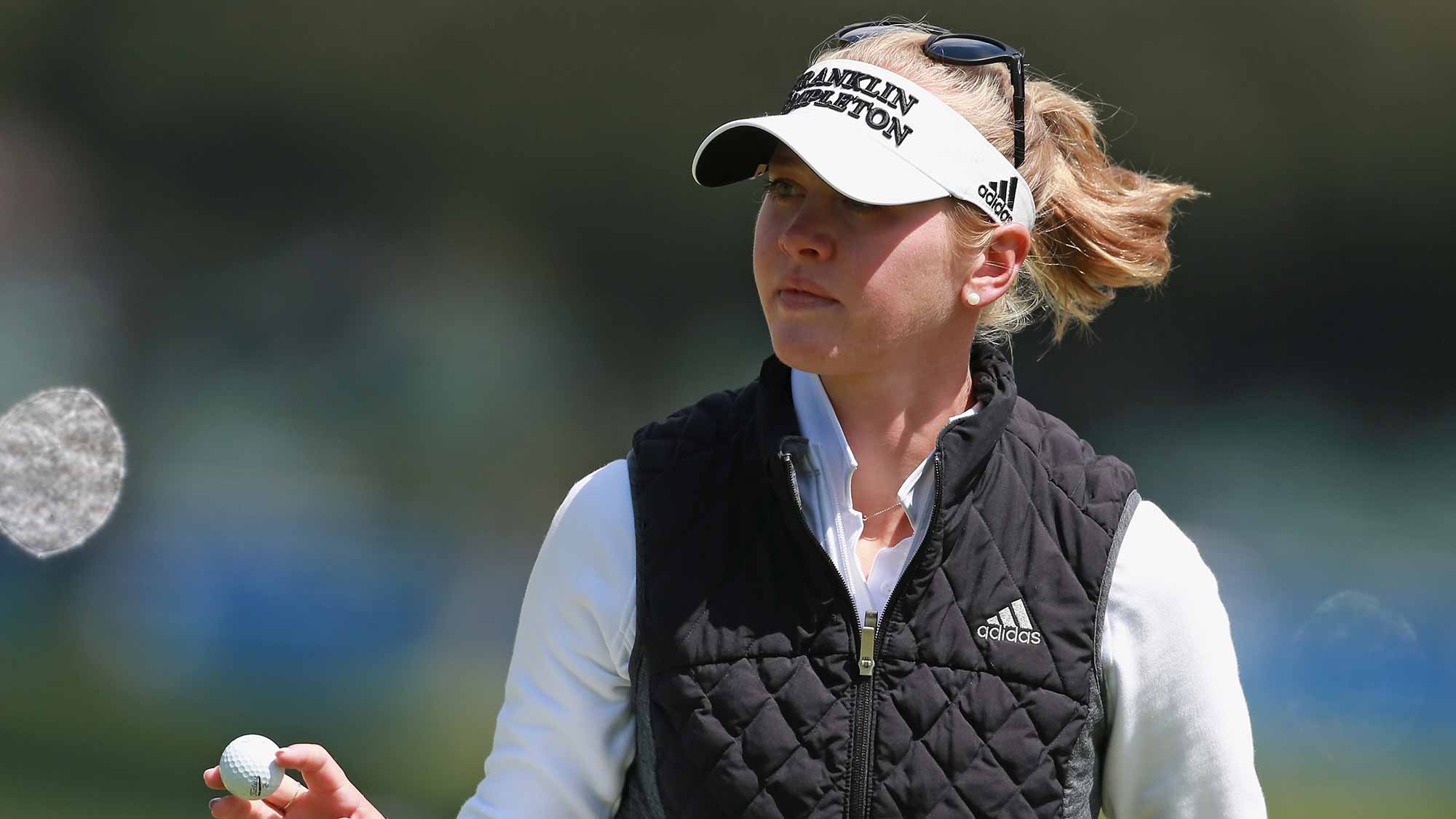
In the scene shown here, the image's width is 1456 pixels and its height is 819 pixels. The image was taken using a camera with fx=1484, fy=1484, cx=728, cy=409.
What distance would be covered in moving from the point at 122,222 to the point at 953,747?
2.63 meters

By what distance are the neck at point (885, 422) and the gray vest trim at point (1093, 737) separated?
20 centimetres

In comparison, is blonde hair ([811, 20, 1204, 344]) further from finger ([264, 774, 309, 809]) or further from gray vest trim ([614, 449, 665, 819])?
finger ([264, 774, 309, 809])

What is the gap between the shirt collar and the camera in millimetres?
1367

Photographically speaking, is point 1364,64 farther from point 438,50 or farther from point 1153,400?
point 438,50

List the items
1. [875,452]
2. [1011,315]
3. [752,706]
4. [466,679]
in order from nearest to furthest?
[752,706] < [875,452] < [1011,315] < [466,679]

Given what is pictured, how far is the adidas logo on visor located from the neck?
0.16 m

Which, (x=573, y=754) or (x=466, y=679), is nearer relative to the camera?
(x=573, y=754)

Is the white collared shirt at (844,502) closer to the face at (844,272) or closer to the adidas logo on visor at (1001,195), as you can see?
the face at (844,272)

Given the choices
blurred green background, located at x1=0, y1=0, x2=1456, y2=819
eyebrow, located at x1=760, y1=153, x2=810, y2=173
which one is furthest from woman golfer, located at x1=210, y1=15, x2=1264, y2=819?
blurred green background, located at x1=0, y1=0, x2=1456, y2=819

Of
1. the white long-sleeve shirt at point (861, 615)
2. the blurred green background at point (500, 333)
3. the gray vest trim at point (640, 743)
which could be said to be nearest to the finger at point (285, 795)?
the white long-sleeve shirt at point (861, 615)

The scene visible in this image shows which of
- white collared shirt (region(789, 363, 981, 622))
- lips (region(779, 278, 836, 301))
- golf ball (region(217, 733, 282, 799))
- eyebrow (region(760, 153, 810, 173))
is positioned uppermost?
eyebrow (region(760, 153, 810, 173))

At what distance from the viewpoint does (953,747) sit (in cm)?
127

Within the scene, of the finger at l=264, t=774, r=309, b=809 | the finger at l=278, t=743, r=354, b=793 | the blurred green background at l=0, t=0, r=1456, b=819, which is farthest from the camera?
the blurred green background at l=0, t=0, r=1456, b=819

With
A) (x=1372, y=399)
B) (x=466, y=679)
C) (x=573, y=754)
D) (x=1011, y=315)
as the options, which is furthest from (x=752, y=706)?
(x=1372, y=399)
